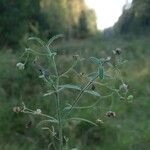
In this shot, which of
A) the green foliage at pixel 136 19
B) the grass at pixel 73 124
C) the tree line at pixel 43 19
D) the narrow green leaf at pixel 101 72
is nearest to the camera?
the narrow green leaf at pixel 101 72

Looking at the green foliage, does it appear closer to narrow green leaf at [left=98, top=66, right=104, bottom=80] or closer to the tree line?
the tree line

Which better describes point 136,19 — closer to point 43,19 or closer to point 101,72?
point 43,19

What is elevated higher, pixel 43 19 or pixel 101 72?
pixel 43 19

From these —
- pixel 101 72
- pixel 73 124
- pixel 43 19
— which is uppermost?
pixel 43 19

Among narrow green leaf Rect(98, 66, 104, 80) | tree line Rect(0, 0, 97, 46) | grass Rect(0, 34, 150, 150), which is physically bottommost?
narrow green leaf Rect(98, 66, 104, 80)

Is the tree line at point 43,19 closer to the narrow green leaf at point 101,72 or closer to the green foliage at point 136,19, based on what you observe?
the narrow green leaf at point 101,72

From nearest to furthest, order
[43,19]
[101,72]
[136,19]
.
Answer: [101,72] → [43,19] → [136,19]

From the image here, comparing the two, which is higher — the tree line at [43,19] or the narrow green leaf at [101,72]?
the tree line at [43,19]

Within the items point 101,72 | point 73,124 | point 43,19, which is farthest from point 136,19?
point 101,72

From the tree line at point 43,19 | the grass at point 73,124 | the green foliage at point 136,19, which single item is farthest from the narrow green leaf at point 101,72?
the green foliage at point 136,19

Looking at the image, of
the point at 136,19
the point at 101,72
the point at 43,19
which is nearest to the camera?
the point at 101,72

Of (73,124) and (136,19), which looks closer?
(73,124)

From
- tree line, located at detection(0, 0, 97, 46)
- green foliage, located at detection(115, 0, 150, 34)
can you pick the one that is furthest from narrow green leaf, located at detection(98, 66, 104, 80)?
green foliage, located at detection(115, 0, 150, 34)
